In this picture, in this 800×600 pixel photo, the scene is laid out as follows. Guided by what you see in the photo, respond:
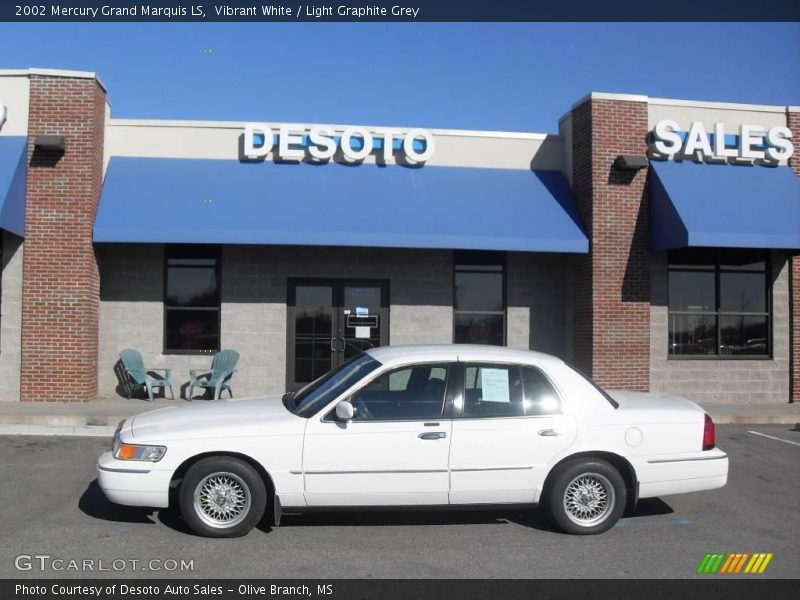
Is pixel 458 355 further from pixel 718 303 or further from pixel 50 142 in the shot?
pixel 718 303

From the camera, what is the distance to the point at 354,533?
19.7 feet

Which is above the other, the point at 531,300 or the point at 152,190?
the point at 152,190

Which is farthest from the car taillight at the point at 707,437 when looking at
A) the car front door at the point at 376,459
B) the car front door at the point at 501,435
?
the car front door at the point at 376,459

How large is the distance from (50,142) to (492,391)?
388 inches

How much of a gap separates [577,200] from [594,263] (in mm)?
1383

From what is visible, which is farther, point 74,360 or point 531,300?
point 531,300

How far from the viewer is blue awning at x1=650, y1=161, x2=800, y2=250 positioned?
41.3ft

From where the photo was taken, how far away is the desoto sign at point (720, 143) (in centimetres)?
1379

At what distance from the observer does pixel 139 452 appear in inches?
229

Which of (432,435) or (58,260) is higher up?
(58,260)

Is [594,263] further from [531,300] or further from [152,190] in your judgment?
[152,190]

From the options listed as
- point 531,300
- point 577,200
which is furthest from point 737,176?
point 531,300

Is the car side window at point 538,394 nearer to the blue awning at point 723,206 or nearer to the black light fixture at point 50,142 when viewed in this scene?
the blue awning at point 723,206

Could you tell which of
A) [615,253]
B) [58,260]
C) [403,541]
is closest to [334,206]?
[58,260]
